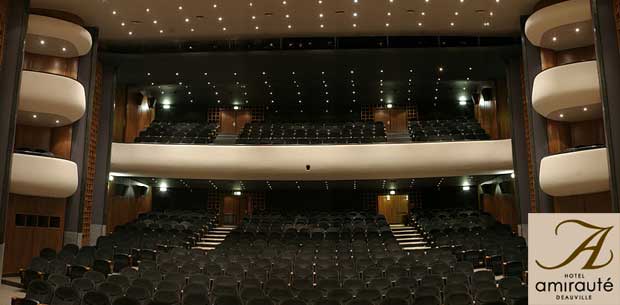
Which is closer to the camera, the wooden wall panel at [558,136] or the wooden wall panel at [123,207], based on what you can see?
the wooden wall panel at [558,136]

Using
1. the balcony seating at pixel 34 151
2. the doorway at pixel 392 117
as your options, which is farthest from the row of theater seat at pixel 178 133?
the doorway at pixel 392 117

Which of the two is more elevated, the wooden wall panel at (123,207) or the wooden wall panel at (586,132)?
the wooden wall panel at (586,132)

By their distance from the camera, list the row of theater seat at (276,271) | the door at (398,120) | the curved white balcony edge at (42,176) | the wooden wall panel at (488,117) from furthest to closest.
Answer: the door at (398,120), the wooden wall panel at (488,117), the curved white balcony edge at (42,176), the row of theater seat at (276,271)

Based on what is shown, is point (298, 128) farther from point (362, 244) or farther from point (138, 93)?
point (362, 244)

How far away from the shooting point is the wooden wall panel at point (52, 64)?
13125mm

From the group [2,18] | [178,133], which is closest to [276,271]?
[2,18]

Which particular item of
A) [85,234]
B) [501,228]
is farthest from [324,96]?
[85,234]

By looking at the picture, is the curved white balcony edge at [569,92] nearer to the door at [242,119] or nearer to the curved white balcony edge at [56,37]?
the curved white balcony edge at [56,37]

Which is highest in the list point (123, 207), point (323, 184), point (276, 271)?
point (323, 184)

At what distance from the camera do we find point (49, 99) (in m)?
12.3

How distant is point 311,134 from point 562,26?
9445mm

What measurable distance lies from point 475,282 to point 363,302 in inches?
96.4

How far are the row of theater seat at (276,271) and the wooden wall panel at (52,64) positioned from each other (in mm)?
4549

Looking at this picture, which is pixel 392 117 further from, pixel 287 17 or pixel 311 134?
pixel 287 17
